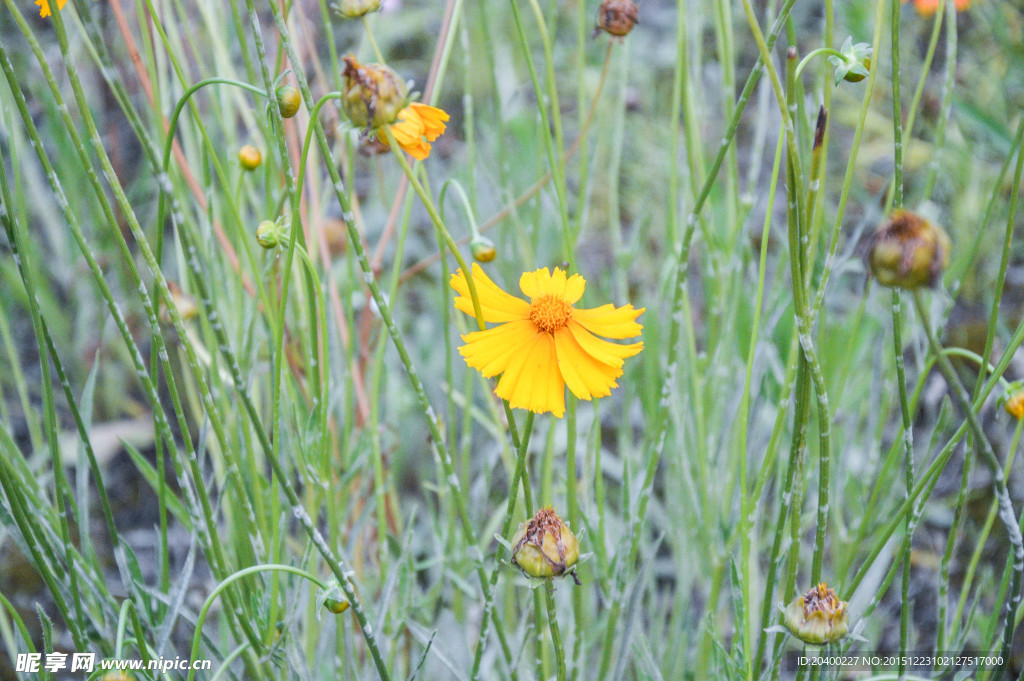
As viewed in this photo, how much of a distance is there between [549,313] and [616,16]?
29 cm

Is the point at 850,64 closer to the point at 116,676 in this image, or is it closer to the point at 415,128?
the point at 415,128

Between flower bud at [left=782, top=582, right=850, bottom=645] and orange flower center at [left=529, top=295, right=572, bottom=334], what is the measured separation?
0.22 m

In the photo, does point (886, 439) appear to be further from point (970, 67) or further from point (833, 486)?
point (970, 67)

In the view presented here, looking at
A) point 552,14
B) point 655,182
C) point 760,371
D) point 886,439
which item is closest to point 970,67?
point 655,182

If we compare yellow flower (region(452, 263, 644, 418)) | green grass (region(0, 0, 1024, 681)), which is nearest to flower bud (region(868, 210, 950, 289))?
green grass (region(0, 0, 1024, 681))

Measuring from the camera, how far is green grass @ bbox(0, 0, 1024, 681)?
43 cm

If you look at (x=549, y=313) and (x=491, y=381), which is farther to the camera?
(x=491, y=381)

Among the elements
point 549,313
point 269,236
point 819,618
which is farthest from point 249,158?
point 819,618

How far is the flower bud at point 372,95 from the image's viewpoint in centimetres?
34

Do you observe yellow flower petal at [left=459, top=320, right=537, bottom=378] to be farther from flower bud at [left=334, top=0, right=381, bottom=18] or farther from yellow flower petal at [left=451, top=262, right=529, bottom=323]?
flower bud at [left=334, top=0, right=381, bottom=18]

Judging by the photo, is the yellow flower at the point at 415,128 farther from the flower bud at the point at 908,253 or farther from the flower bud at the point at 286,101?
the flower bud at the point at 908,253

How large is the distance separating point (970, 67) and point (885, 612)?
109 cm

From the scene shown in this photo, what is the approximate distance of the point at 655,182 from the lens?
1.33 meters

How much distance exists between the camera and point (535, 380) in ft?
1.45
